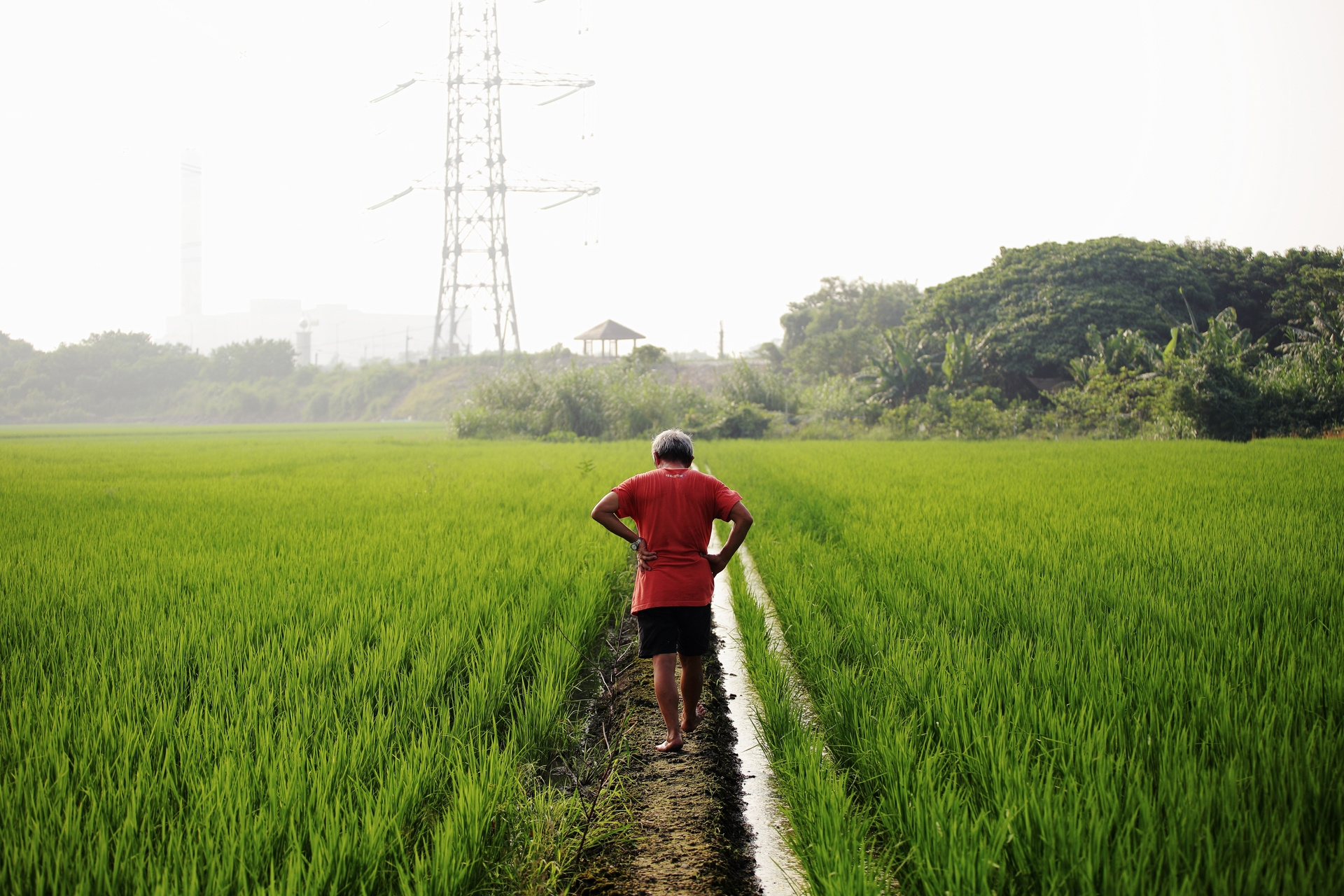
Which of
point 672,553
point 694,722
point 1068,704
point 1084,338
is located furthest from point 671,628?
point 1084,338

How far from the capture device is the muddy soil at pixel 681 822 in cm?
209

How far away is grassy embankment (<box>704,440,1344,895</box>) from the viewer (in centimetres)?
182

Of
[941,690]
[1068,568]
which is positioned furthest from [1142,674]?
[1068,568]

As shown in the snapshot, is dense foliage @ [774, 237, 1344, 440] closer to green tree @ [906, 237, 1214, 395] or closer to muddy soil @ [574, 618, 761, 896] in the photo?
green tree @ [906, 237, 1214, 395]

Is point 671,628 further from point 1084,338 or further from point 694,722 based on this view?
point 1084,338

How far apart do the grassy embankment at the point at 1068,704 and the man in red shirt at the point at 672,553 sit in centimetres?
44

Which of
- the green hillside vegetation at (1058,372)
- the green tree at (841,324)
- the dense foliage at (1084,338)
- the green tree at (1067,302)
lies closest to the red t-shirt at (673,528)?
the green hillside vegetation at (1058,372)

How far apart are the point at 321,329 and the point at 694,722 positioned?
156410 mm

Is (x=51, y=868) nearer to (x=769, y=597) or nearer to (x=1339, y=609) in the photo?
(x=769, y=597)

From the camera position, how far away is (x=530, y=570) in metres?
5.07

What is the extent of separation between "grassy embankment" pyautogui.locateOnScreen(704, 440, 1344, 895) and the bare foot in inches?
12.1

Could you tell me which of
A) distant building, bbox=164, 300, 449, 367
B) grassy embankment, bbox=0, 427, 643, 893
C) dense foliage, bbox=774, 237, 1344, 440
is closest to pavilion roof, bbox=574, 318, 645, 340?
dense foliage, bbox=774, 237, 1344, 440

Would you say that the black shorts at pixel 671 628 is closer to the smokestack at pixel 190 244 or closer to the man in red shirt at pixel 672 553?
the man in red shirt at pixel 672 553

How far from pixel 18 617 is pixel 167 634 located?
3.38 ft
